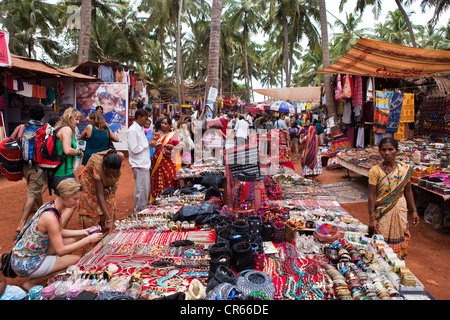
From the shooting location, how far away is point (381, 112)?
8.70 m

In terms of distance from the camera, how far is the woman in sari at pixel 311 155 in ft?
25.2

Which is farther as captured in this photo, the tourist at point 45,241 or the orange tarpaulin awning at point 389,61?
the orange tarpaulin awning at point 389,61

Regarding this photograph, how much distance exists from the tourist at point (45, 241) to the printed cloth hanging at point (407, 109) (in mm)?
9204

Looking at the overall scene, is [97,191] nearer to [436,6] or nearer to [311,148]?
[311,148]

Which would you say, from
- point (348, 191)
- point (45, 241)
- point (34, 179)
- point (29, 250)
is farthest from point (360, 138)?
point (29, 250)

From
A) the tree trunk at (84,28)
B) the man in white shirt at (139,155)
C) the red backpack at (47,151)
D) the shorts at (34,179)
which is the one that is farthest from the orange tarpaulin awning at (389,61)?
the tree trunk at (84,28)

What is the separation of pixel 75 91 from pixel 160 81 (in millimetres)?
17185

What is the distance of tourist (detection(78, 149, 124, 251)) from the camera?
11.5ft

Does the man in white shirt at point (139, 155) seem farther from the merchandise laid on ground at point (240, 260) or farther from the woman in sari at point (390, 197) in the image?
the woman in sari at point (390, 197)

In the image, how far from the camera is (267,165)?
448cm

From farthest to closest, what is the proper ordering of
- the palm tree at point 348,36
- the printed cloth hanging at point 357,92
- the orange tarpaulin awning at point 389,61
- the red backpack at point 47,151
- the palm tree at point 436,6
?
1. the palm tree at point 348,36
2. the palm tree at point 436,6
3. the printed cloth hanging at point 357,92
4. the orange tarpaulin awning at point 389,61
5. the red backpack at point 47,151

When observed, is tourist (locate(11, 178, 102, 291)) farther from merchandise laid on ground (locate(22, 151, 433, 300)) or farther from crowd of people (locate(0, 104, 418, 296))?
merchandise laid on ground (locate(22, 151, 433, 300))

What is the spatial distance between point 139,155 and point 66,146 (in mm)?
1021

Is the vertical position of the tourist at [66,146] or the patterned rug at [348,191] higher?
the tourist at [66,146]
